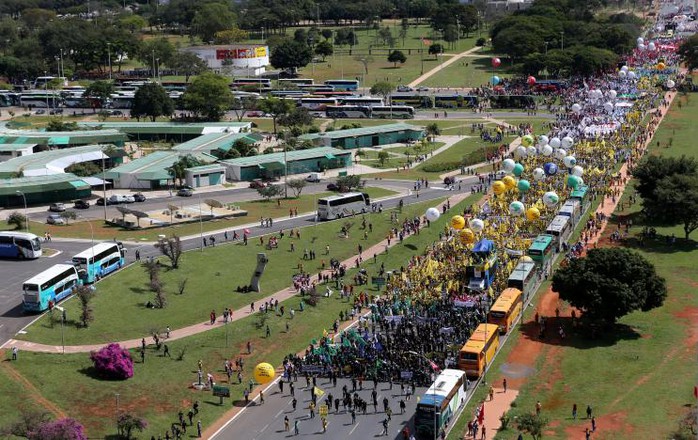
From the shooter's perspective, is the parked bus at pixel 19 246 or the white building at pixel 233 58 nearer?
the parked bus at pixel 19 246

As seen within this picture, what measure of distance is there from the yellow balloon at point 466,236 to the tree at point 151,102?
8135 centimetres

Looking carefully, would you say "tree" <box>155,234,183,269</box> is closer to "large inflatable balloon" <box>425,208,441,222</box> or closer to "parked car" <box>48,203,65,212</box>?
"large inflatable balloon" <box>425,208,441,222</box>

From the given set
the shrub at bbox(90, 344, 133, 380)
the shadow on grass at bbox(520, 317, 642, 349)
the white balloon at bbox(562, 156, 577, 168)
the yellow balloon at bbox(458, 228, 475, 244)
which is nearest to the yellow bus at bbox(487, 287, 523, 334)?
the shadow on grass at bbox(520, 317, 642, 349)

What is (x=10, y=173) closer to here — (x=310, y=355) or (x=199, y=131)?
(x=199, y=131)

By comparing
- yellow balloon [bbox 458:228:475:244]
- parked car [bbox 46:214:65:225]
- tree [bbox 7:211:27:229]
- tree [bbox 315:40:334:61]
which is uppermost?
tree [bbox 315:40:334:61]

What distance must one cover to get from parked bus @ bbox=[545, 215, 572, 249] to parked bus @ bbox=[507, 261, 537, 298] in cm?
825

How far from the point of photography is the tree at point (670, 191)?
75.9 meters

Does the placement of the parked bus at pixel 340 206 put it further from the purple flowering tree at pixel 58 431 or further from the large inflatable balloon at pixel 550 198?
the purple flowering tree at pixel 58 431

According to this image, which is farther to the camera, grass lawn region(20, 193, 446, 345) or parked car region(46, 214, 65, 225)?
parked car region(46, 214, 65, 225)

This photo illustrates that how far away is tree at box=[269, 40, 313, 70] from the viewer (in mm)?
179875

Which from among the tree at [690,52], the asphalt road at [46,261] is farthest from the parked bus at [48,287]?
the tree at [690,52]

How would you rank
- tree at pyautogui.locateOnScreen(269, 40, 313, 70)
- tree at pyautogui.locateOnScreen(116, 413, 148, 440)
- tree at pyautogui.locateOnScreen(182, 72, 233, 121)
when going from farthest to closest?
1. tree at pyautogui.locateOnScreen(269, 40, 313, 70)
2. tree at pyautogui.locateOnScreen(182, 72, 233, 121)
3. tree at pyautogui.locateOnScreen(116, 413, 148, 440)

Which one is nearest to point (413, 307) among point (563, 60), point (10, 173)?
point (10, 173)

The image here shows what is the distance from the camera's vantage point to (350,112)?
147m
